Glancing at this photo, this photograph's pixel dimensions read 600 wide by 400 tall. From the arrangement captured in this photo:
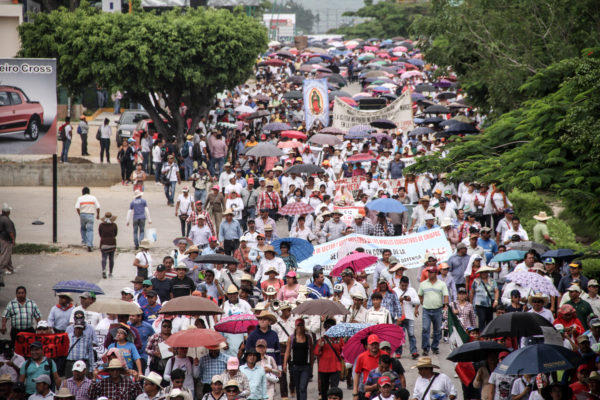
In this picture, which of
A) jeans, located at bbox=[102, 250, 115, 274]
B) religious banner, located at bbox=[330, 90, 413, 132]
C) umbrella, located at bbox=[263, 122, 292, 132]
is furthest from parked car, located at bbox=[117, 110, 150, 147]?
jeans, located at bbox=[102, 250, 115, 274]

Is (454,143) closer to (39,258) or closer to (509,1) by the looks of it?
(509,1)

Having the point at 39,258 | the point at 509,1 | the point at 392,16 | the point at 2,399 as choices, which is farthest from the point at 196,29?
the point at 392,16

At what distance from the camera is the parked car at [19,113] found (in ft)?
74.6

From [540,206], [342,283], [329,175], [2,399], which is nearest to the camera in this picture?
[2,399]

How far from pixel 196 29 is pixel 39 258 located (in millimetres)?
13012

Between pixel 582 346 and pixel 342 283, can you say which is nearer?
pixel 582 346

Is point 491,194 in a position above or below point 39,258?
above

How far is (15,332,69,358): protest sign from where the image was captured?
514 inches

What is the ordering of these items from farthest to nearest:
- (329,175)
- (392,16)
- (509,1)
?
1. (392,16)
2. (509,1)
3. (329,175)

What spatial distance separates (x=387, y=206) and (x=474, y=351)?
337 inches

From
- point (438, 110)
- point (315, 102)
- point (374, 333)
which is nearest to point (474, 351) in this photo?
point (374, 333)

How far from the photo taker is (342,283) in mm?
15211

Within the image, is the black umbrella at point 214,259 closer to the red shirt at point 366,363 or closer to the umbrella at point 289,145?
the red shirt at point 366,363

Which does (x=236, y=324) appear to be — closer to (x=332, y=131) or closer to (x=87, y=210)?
(x=87, y=210)
